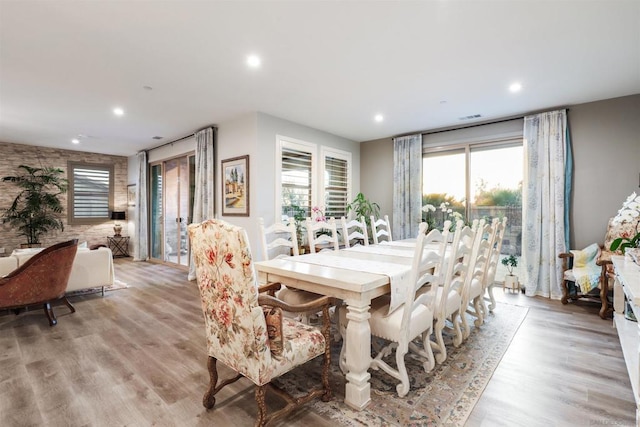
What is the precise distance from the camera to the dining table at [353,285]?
1836 mm

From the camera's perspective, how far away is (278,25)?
92.5 inches

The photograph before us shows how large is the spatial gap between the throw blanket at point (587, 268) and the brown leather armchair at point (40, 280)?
230 inches

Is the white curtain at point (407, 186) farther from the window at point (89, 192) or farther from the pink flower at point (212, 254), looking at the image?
the window at point (89, 192)

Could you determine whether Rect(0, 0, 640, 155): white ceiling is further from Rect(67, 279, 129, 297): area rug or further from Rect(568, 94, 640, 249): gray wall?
Rect(67, 279, 129, 297): area rug

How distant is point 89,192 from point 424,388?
28.1 feet

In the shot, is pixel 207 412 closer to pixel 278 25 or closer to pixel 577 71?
pixel 278 25

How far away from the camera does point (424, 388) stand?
6.69 ft

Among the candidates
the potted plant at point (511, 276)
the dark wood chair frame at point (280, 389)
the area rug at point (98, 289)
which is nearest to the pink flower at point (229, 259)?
the dark wood chair frame at point (280, 389)

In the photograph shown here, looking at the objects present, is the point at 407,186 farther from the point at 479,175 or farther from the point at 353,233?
the point at 353,233

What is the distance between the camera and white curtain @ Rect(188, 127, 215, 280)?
16.5 feet

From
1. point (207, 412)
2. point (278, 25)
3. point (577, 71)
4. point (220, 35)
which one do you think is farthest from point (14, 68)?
point (577, 71)

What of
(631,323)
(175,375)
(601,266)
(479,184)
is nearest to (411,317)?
(175,375)

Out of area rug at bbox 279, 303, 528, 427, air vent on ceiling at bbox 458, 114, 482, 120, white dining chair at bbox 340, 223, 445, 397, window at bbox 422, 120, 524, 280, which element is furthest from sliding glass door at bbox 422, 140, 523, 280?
white dining chair at bbox 340, 223, 445, 397

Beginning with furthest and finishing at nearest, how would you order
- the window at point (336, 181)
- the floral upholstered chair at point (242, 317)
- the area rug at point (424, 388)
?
the window at point (336, 181) < the area rug at point (424, 388) < the floral upholstered chair at point (242, 317)
